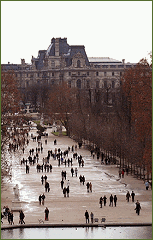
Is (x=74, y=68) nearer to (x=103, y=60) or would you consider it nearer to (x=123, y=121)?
(x=103, y=60)

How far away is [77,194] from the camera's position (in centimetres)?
4366

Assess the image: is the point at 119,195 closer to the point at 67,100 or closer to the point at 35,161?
the point at 35,161

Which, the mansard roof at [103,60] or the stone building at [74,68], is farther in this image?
the mansard roof at [103,60]

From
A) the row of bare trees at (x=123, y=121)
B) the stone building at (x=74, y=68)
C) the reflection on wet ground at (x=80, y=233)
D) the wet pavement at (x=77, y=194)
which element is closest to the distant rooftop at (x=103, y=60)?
the stone building at (x=74, y=68)

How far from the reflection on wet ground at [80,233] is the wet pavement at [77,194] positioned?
1863mm

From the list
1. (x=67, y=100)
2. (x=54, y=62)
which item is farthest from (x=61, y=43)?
(x=67, y=100)

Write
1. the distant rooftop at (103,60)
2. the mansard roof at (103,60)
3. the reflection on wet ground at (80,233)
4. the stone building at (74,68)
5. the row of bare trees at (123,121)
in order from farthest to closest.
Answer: the distant rooftop at (103,60) → the mansard roof at (103,60) → the stone building at (74,68) → the row of bare trees at (123,121) → the reflection on wet ground at (80,233)

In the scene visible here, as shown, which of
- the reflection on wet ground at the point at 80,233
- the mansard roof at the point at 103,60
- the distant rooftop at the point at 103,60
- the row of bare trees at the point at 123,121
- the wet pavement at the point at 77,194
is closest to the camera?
the reflection on wet ground at the point at 80,233

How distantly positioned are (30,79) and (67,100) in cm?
7527

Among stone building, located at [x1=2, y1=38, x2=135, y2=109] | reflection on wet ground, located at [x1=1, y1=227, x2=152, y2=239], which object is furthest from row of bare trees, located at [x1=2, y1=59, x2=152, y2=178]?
stone building, located at [x1=2, y1=38, x2=135, y2=109]

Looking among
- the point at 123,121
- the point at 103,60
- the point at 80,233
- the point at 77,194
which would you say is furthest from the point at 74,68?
the point at 80,233

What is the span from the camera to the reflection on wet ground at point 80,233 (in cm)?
3080

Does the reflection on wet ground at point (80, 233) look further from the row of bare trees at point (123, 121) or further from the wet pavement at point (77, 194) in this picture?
the row of bare trees at point (123, 121)

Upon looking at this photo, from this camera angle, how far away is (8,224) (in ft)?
110
